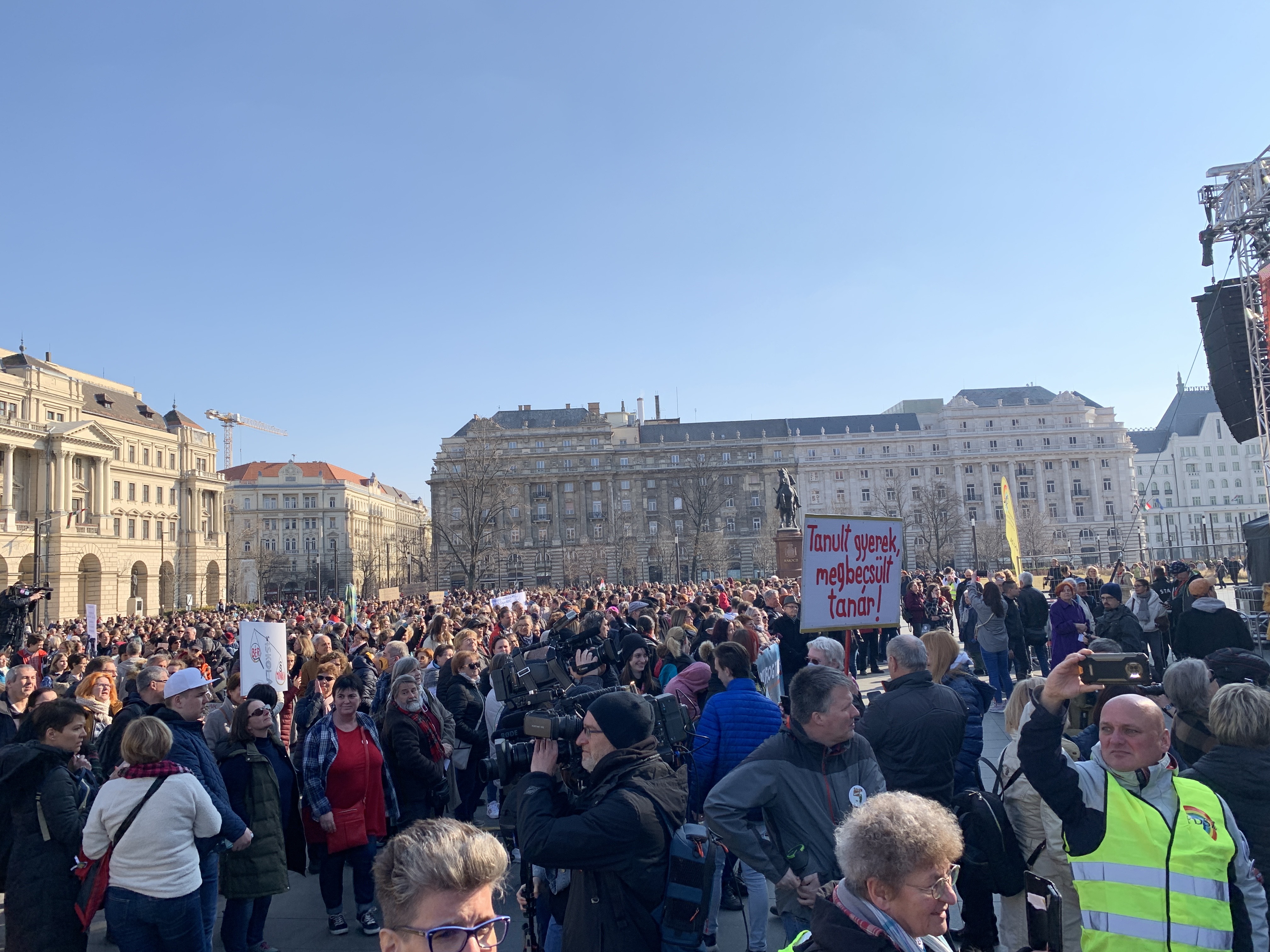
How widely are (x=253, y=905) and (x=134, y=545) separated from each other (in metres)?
74.1

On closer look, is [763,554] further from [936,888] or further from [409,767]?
[936,888]

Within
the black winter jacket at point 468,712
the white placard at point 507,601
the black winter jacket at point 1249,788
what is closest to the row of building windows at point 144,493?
the white placard at point 507,601

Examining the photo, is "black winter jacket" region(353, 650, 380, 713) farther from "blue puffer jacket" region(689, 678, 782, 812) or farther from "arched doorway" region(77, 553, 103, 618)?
"arched doorway" region(77, 553, 103, 618)

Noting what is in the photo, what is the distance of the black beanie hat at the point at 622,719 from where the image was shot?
3242 millimetres

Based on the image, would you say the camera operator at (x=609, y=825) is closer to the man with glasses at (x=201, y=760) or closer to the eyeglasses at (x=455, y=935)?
the eyeglasses at (x=455, y=935)

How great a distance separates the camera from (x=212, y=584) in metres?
78.9

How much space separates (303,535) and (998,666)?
339 feet

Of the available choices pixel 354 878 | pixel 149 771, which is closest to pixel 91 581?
pixel 354 878

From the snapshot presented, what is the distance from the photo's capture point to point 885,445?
332 ft

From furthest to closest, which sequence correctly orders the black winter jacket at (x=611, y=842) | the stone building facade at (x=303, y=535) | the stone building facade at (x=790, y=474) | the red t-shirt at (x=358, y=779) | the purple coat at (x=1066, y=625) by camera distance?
the stone building facade at (x=303, y=535), the stone building facade at (x=790, y=474), the purple coat at (x=1066, y=625), the red t-shirt at (x=358, y=779), the black winter jacket at (x=611, y=842)

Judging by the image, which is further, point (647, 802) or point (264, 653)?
point (264, 653)

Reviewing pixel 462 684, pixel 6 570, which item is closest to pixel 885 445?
pixel 6 570

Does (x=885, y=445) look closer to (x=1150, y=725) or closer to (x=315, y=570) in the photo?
(x=315, y=570)

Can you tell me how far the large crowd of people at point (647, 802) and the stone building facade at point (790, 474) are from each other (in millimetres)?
82773
